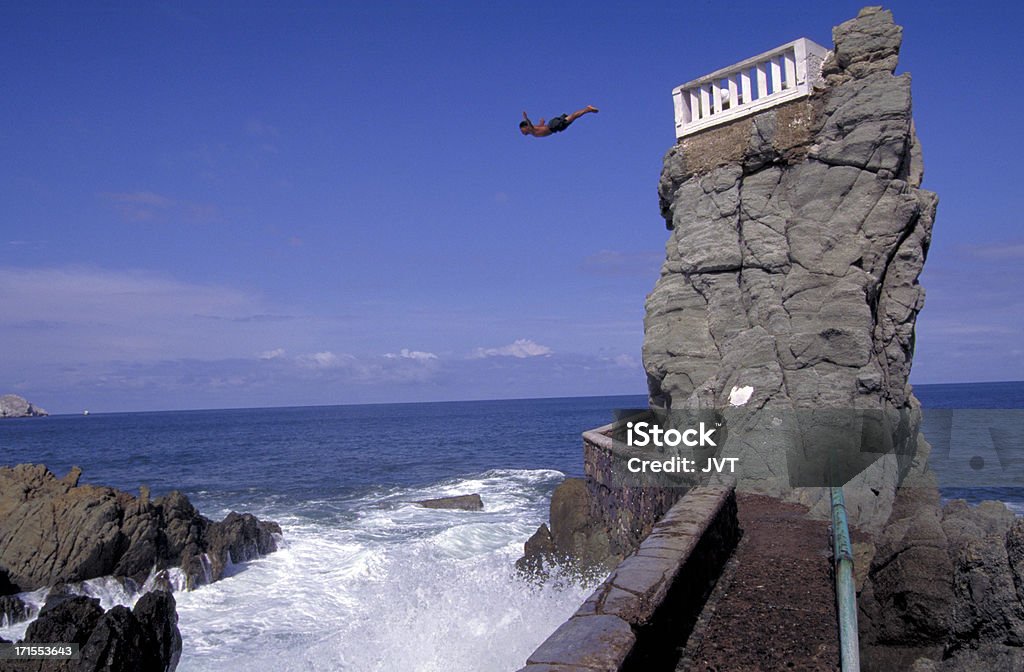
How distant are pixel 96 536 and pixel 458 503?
475 inches

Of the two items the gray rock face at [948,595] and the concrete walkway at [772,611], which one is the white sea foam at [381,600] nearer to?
the concrete walkway at [772,611]

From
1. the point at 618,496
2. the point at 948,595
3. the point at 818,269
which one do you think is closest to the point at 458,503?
the point at 618,496

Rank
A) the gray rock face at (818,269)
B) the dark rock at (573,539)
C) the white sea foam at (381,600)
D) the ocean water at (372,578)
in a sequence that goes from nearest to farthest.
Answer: the gray rock face at (818,269) < the white sea foam at (381,600) < the ocean water at (372,578) < the dark rock at (573,539)

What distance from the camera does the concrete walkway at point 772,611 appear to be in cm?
523

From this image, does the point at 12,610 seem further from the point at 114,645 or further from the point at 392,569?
the point at 114,645

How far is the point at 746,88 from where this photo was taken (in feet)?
39.9

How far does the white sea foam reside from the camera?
35.5 ft

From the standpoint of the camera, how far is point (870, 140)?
10859 millimetres

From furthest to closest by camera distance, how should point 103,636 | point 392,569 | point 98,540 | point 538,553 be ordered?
point 392,569, point 98,540, point 538,553, point 103,636

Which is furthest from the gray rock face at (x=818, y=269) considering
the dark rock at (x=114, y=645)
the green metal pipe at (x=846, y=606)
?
the dark rock at (x=114, y=645)

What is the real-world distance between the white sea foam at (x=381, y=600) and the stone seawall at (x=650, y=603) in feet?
11.3

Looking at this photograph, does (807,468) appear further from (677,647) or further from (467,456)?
(467,456)

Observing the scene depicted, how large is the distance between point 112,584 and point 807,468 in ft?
46.3

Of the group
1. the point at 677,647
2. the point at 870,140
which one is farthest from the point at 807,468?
the point at 677,647
